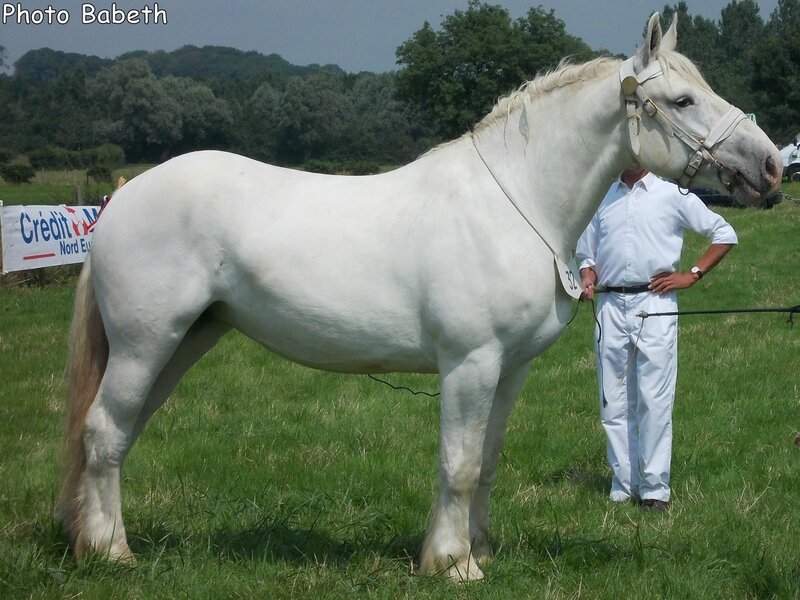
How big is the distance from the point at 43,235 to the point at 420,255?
11.8 m

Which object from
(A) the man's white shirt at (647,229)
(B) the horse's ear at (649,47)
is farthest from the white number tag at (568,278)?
(A) the man's white shirt at (647,229)

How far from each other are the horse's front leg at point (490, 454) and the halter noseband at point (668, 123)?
1139 millimetres

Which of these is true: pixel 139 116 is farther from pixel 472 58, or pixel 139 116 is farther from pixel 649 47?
pixel 649 47

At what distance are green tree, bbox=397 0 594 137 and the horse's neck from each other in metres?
50.4

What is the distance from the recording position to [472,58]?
57.8m

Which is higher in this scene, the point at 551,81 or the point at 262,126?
the point at 551,81

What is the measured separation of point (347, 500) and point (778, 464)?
2933 millimetres

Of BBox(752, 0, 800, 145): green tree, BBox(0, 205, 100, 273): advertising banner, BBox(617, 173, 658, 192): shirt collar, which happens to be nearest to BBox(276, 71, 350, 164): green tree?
BBox(752, 0, 800, 145): green tree

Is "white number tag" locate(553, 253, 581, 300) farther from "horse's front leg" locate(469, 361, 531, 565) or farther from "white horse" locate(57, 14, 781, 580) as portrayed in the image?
"horse's front leg" locate(469, 361, 531, 565)

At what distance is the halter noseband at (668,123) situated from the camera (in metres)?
3.62

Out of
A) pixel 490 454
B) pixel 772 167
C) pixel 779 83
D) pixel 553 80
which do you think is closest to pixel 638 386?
pixel 490 454

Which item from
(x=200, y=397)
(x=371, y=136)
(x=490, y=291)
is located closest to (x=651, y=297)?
(x=490, y=291)

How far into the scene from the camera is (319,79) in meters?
59.2

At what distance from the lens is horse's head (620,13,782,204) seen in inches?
142
